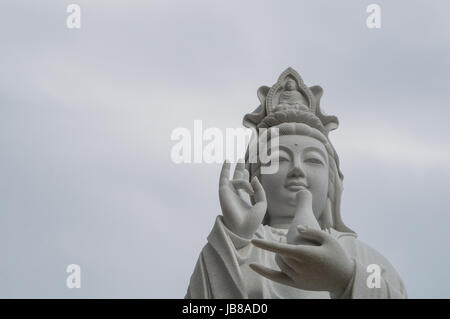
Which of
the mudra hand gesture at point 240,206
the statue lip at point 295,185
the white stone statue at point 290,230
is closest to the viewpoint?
the white stone statue at point 290,230

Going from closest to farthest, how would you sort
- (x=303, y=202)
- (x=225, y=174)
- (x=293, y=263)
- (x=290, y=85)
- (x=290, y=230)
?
(x=293, y=263)
(x=290, y=230)
(x=303, y=202)
(x=225, y=174)
(x=290, y=85)

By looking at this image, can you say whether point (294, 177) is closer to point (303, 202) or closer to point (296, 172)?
point (296, 172)

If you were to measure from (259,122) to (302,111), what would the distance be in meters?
0.53

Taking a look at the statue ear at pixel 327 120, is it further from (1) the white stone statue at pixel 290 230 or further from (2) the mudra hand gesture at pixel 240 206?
(2) the mudra hand gesture at pixel 240 206

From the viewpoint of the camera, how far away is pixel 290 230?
265 inches

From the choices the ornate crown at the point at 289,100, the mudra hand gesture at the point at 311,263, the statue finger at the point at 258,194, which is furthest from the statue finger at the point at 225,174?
the ornate crown at the point at 289,100

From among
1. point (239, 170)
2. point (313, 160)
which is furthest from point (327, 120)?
point (239, 170)

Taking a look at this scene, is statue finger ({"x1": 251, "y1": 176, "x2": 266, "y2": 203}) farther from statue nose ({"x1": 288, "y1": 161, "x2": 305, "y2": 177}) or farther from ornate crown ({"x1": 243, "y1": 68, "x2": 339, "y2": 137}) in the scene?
ornate crown ({"x1": 243, "y1": 68, "x2": 339, "y2": 137})

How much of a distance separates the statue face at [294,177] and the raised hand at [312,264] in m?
2.20

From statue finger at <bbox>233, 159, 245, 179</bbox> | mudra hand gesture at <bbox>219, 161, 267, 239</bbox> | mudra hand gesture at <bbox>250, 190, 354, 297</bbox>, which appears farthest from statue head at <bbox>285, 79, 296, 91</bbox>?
mudra hand gesture at <bbox>250, 190, 354, 297</bbox>

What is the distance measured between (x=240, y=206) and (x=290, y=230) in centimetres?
105

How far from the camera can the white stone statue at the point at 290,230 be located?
650cm
